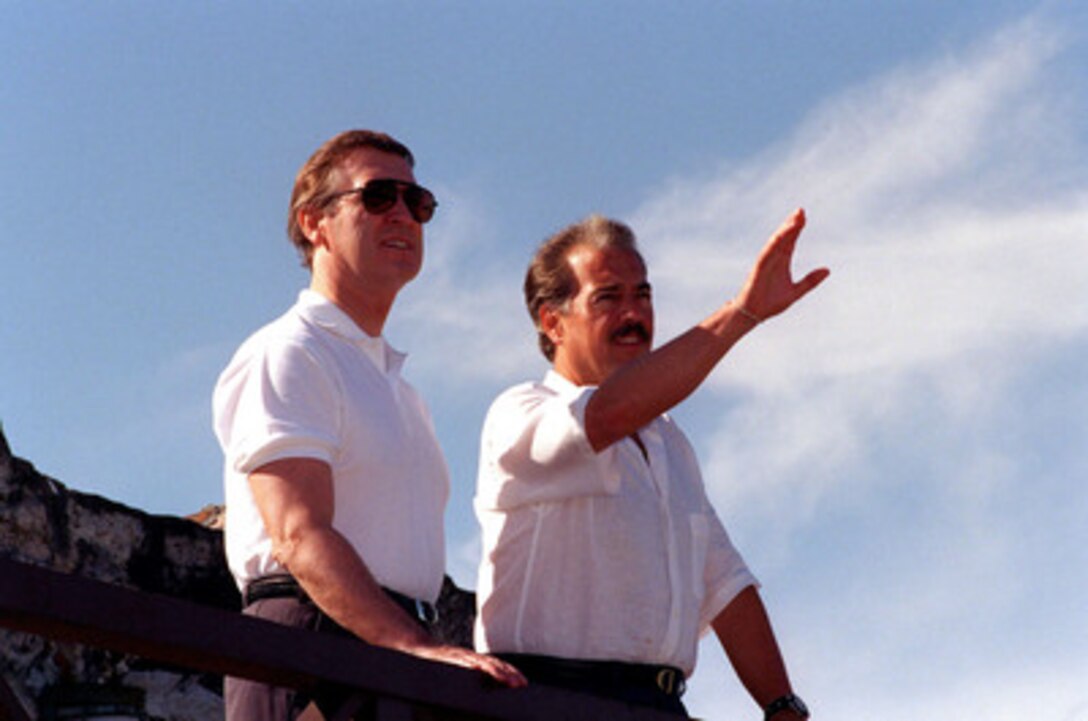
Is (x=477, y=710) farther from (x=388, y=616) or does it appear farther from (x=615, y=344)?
(x=615, y=344)

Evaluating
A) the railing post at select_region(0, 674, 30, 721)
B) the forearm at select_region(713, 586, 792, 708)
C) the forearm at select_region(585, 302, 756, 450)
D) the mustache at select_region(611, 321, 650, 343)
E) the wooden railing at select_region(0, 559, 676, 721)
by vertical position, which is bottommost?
the railing post at select_region(0, 674, 30, 721)

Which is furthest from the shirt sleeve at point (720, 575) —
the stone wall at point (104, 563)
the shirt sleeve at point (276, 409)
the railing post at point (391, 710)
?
the stone wall at point (104, 563)

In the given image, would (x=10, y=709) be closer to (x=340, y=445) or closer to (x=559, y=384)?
(x=340, y=445)

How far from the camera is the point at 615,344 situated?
12.4ft

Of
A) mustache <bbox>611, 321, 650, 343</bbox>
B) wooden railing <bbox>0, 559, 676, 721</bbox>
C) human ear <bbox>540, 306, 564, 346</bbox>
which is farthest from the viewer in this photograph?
human ear <bbox>540, 306, 564, 346</bbox>

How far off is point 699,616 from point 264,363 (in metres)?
1.16

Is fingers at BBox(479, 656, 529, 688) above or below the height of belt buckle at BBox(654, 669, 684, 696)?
below

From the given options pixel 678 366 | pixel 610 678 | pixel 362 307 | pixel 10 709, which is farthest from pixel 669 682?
pixel 10 709

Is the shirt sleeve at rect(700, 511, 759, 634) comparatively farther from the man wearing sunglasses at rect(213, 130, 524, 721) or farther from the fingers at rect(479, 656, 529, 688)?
the fingers at rect(479, 656, 529, 688)

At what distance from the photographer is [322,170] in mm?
3566

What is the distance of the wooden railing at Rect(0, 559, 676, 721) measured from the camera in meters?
2.39

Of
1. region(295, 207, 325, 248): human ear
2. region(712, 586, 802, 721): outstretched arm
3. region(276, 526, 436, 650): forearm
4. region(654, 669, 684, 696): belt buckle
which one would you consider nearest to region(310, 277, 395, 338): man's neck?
region(295, 207, 325, 248): human ear

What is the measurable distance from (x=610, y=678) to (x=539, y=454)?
456 millimetres

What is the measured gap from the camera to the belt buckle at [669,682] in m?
3.43
